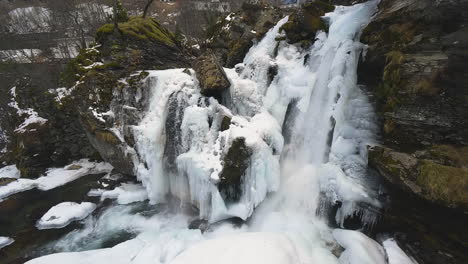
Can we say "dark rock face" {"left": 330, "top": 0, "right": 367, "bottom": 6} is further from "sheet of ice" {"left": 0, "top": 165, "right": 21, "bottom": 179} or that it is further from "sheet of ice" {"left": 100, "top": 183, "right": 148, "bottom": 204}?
"sheet of ice" {"left": 0, "top": 165, "right": 21, "bottom": 179}

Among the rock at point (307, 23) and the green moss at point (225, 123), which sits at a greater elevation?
the rock at point (307, 23)

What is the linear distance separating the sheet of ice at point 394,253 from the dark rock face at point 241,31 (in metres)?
8.79

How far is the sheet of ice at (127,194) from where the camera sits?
830 centimetres

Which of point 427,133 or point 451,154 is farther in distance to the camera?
point 427,133

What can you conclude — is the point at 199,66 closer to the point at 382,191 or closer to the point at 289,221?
the point at 289,221

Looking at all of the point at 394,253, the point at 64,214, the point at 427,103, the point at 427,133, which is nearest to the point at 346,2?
the point at 427,103

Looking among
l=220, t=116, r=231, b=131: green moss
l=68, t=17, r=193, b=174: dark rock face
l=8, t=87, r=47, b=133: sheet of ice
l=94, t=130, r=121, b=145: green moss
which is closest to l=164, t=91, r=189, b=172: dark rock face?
l=220, t=116, r=231, b=131: green moss

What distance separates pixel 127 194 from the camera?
848cm

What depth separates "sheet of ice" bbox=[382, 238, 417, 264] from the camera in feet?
13.7

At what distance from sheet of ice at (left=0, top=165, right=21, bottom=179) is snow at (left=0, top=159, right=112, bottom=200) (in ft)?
4.63

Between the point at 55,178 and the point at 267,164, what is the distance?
1095cm

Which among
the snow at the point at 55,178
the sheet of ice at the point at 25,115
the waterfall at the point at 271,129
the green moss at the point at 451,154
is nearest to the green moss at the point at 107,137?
the waterfall at the point at 271,129

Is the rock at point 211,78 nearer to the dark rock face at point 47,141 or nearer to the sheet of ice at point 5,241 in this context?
the sheet of ice at point 5,241

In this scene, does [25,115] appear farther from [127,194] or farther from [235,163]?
[235,163]
